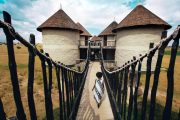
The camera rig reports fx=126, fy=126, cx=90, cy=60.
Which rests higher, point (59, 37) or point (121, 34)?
point (121, 34)

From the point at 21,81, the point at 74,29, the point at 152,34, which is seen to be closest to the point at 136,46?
the point at 152,34

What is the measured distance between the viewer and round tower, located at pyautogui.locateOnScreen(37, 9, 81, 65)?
1682 cm

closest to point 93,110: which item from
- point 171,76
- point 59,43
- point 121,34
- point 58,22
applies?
point 171,76

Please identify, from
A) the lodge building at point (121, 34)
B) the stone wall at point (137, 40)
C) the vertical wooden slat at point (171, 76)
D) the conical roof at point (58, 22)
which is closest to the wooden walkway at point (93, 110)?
the vertical wooden slat at point (171, 76)

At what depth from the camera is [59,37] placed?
16953 mm

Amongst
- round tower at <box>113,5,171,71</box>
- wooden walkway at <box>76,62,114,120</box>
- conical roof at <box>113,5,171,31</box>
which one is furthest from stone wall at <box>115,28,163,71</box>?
wooden walkway at <box>76,62,114,120</box>

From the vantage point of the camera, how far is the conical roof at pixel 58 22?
16.5m

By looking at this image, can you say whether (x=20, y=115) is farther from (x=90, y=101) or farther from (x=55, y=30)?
(x=55, y=30)

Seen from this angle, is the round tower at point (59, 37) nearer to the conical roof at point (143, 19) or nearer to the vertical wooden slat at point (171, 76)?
the conical roof at point (143, 19)

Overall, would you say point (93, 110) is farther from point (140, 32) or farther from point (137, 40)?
point (140, 32)

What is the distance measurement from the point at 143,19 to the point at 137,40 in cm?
250

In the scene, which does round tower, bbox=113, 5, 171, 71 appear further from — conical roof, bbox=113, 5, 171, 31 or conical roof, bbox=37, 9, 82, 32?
conical roof, bbox=37, 9, 82, 32

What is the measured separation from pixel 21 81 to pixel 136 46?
1257 centimetres

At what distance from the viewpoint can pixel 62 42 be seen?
17203 millimetres
